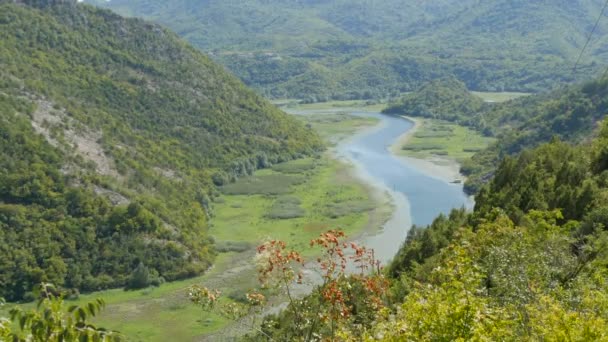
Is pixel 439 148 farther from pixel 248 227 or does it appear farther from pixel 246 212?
pixel 248 227

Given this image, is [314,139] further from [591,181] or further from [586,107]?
[591,181]

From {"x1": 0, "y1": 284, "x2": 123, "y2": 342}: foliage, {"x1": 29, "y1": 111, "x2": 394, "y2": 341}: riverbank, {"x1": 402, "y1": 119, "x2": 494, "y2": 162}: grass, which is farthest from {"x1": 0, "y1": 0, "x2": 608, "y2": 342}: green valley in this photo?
{"x1": 402, "y1": 119, "x2": 494, "y2": 162}: grass

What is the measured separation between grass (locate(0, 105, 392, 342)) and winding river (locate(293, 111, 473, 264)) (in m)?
3.64

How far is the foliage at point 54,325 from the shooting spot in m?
9.77

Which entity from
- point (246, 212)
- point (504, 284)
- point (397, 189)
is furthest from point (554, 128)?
point (504, 284)

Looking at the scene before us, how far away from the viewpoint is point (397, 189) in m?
113

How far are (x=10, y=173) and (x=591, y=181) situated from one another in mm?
64898

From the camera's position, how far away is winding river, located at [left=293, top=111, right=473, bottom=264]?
85.5 meters

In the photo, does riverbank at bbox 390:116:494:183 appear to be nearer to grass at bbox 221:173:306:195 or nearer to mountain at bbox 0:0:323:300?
mountain at bbox 0:0:323:300

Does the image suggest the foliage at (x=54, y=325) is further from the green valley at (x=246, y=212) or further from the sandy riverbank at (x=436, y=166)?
the sandy riverbank at (x=436, y=166)

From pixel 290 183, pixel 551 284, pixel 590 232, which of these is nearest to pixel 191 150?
pixel 290 183

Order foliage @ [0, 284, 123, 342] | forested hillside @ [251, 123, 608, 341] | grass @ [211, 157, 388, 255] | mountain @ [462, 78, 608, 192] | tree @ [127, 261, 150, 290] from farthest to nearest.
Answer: mountain @ [462, 78, 608, 192] < grass @ [211, 157, 388, 255] < tree @ [127, 261, 150, 290] < forested hillside @ [251, 123, 608, 341] < foliage @ [0, 284, 123, 342]

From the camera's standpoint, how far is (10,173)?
2936 inches

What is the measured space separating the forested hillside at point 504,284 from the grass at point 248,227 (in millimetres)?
19718
